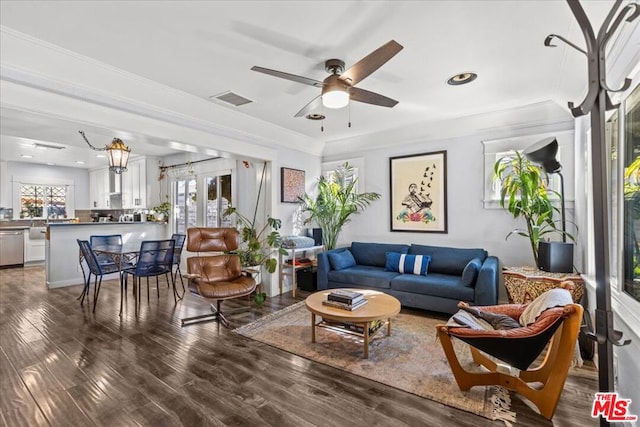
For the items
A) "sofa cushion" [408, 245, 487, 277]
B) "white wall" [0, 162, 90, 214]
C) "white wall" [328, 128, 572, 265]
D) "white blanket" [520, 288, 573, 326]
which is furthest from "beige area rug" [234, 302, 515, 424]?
"white wall" [0, 162, 90, 214]

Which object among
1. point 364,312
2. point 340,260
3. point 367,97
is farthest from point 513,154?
point 364,312

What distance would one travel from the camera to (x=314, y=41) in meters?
2.41

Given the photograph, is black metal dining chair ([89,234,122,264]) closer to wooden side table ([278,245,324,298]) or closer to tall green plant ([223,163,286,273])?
tall green plant ([223,163,286,273])

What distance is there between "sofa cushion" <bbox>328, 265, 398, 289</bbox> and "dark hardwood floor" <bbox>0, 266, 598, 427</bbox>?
1054 millimetres

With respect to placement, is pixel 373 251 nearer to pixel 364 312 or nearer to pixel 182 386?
pixel 364 312

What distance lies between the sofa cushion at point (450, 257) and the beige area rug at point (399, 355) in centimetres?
80

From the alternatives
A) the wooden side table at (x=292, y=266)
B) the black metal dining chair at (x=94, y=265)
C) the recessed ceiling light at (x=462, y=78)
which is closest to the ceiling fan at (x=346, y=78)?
the recessed ceiling light at (x=462, y=78)

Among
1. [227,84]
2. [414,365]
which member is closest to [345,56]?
[227,84]

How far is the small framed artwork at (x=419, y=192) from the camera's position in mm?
4594

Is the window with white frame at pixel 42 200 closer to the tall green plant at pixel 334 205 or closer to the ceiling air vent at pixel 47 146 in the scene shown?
the ceiling air vent at pixel 47 146

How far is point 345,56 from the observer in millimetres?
2629

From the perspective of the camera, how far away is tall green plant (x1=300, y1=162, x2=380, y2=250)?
5164 millimetres

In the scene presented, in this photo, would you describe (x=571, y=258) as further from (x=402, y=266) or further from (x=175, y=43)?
(x=175, y=43)

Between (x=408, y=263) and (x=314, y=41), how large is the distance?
121 inches
